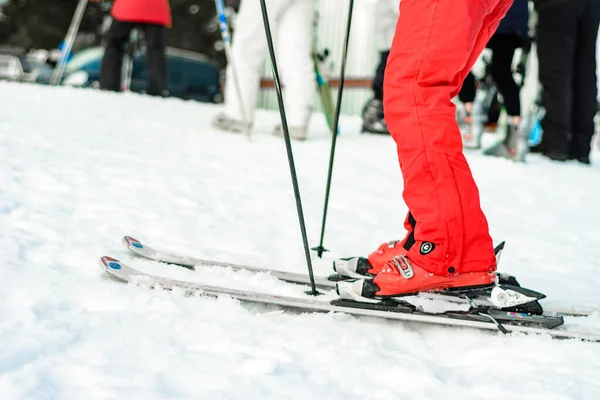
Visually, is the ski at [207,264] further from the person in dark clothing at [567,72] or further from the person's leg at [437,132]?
the person in dark clothing at [567,72]

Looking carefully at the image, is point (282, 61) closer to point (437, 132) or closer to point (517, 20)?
point (517, 20)

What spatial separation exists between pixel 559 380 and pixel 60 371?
1.10 meters

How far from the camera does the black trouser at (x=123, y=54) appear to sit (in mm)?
6488

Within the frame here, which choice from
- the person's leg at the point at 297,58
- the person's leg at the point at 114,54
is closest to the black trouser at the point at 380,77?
the person's leg at the point at 297,58

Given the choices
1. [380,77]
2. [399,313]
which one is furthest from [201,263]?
[380,77]

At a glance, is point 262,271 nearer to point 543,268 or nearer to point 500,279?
point 500,279

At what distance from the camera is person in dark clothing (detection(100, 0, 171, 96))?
21.0 feet

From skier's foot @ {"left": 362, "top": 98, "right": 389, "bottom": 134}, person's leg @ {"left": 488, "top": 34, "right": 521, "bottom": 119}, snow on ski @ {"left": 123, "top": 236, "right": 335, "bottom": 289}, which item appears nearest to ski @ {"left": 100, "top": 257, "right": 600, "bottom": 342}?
snow on ski @ {"left": 123, "top": 236, "right": 335, "bottom": 289}

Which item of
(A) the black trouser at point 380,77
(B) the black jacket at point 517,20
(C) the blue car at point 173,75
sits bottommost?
(C) the blue car at point 173,75

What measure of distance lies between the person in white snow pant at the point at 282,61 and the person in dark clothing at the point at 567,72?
188 centimetres

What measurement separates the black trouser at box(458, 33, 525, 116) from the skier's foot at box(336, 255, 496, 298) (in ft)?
11.5

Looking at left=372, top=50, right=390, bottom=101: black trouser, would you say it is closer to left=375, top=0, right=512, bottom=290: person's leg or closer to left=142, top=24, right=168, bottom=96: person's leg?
left=142, top=24, right=168, bottom=96: person's leg

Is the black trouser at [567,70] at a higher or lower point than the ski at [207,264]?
higher

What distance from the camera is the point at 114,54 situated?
6539 mm
